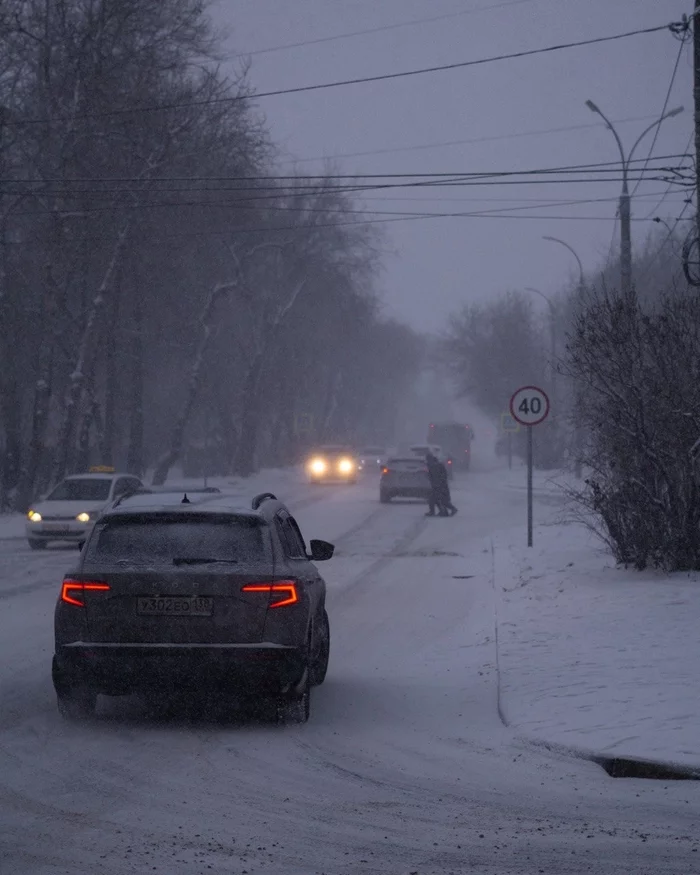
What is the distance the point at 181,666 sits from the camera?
8.18m

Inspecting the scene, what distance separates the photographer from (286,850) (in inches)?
227

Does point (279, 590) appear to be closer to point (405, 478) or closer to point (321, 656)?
point (321, 656)

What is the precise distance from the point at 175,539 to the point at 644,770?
3.45m

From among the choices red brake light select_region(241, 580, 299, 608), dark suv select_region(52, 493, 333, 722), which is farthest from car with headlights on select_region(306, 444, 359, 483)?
red brake light select_region(241, 580, 299, 608)

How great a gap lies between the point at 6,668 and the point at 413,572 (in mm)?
10321

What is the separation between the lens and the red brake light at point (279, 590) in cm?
836

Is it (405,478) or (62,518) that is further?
(405,478)

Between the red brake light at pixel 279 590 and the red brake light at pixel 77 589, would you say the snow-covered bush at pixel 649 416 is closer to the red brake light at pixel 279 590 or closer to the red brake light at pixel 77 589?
the red brake light at pixel 279 590

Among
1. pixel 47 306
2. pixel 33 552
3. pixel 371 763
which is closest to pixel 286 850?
pixel 371 763

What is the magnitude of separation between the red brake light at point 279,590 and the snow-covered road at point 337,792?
88 cm

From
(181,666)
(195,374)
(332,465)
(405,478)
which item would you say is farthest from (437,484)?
(181,666)

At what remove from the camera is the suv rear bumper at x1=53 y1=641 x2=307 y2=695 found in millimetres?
8195

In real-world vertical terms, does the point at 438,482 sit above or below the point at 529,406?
below

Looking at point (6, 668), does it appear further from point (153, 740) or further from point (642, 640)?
point (642, 640)
